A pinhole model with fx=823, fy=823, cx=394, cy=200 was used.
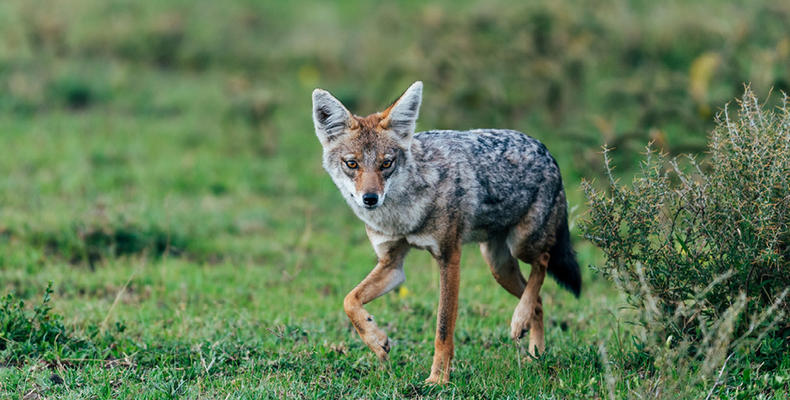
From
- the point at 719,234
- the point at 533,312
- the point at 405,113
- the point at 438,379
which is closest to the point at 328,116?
the point at 405,113

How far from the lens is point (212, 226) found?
9148mm

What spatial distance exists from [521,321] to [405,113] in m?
1.67

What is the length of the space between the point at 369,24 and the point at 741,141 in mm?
13392

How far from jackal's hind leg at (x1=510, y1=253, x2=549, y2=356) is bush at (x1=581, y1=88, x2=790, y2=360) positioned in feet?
2.40

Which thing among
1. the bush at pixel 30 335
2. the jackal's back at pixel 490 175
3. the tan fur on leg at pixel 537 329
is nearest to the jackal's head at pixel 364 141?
the jackal's back at pixel 490 175

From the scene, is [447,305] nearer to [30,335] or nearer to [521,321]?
A: [521,321]

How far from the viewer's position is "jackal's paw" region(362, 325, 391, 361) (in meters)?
5.30

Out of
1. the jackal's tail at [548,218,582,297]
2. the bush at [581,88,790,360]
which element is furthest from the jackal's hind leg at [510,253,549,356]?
the bush at [581,88,790,360]

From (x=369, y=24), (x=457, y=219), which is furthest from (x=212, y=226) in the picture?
(x=369, y=24)

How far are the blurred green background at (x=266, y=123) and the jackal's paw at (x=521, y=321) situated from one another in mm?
430

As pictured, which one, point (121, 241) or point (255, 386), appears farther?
point (121, 241)

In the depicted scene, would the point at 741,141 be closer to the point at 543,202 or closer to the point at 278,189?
the point at 543,202

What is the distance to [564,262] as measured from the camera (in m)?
6.23

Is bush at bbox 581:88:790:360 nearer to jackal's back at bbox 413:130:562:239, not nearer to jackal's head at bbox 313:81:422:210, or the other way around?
jackal's back at bbox 413:130:562:239
